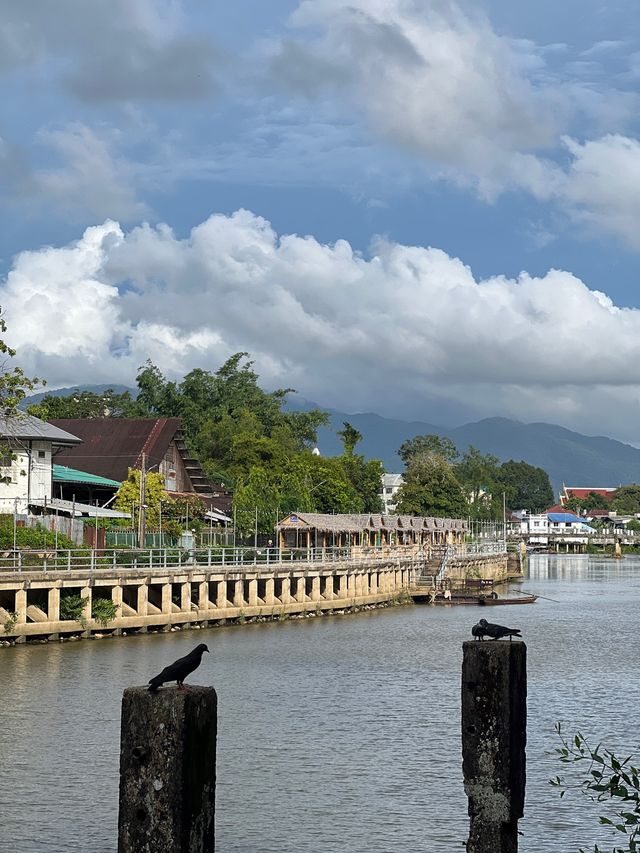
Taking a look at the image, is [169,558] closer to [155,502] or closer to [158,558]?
[158,558]

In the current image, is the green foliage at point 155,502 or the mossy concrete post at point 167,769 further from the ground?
the green foliage at point 155,502

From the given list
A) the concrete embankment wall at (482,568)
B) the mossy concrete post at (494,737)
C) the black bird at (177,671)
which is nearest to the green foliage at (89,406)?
the concrete embankment wall at (482,568)

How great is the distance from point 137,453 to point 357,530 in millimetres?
17277

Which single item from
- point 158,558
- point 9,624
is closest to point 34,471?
point 158,558

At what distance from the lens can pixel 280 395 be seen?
161m

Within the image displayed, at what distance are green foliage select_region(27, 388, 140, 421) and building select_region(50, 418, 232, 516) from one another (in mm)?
38029

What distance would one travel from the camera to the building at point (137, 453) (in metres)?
91.4

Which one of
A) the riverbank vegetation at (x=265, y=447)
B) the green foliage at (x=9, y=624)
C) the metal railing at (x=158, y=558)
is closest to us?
the green foliage at (x=9, y=624)

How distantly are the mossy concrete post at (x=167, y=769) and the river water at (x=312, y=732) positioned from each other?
15.1m

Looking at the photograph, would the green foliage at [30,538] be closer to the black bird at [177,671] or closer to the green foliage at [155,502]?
the green foliage at [155,502]

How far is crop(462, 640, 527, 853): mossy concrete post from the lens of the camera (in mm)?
9945

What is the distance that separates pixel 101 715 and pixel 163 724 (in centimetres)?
2792

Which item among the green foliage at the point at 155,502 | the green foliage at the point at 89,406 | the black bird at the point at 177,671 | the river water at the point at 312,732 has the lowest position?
the river water at the point at 312,732

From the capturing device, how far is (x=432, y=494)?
144 m
